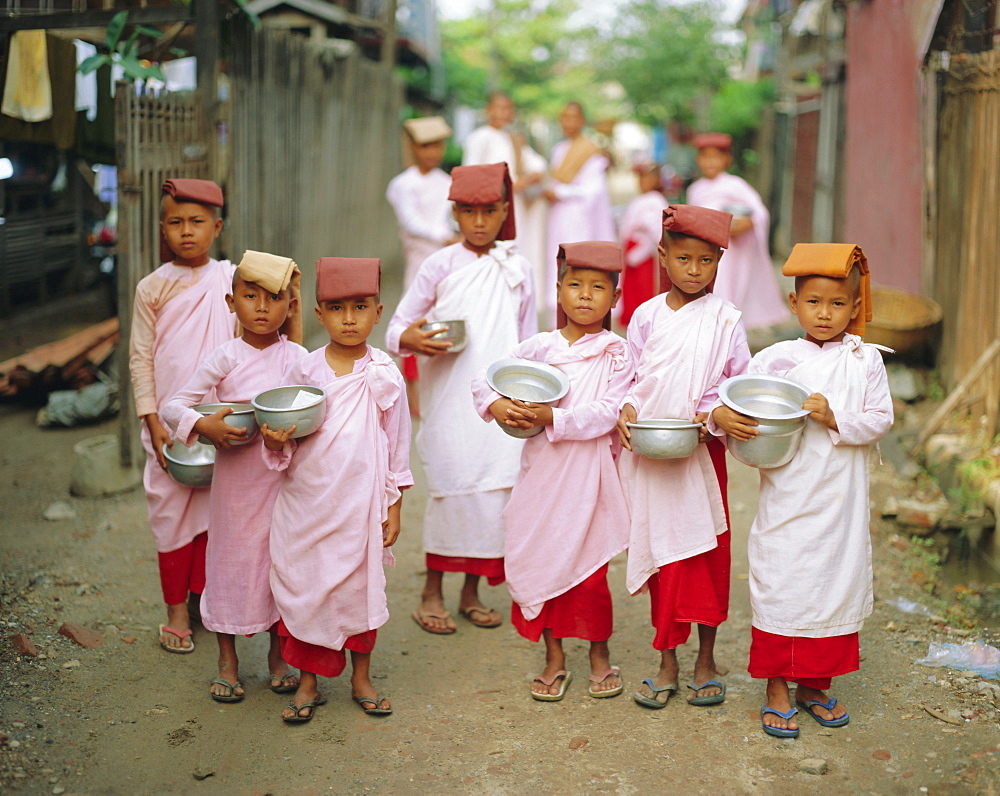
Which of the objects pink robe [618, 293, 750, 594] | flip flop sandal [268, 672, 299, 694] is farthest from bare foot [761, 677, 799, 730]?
flip flop sandal [268, 672, 299, 694]

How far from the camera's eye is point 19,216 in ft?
26.5

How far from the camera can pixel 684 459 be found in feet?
12.4

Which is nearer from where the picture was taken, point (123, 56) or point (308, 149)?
point (123, 56)

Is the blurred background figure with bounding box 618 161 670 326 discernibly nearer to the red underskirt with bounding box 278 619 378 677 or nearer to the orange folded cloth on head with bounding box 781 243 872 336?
the orange folded cloth on head with bounding box 781 243 872 336

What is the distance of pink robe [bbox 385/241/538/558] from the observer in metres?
4.55

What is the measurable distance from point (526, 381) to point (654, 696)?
1.27 metres

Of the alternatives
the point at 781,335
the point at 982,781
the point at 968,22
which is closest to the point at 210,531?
the point at 982,781

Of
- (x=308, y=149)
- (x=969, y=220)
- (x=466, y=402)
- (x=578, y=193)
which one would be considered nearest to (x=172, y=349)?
(x=466, y=402)

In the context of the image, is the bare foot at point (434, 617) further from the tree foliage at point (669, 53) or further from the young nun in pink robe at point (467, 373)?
the tree foliage at point (669, 53)

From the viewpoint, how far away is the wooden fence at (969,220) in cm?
618

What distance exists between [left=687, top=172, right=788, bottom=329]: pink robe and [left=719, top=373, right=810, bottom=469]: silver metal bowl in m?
4.63

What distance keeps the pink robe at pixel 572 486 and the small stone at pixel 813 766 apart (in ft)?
3.17

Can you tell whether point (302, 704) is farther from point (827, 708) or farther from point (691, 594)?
point (827, 708)

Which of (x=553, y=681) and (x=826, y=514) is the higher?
(x=826, y=514)
